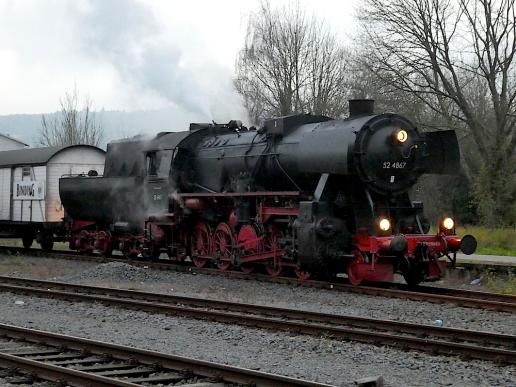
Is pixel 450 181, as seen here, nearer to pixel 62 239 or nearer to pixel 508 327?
pixel 62 239

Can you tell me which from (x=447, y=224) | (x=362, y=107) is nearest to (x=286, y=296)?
(x=447, y=224)

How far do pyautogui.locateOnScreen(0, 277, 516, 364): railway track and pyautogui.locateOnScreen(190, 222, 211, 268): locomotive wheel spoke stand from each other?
13.6 feet

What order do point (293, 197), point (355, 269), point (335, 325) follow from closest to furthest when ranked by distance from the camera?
point (335, 325)
point (355, 269)
point (293, 197)

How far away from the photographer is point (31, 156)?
23453 millimetres

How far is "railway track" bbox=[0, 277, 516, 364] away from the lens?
7883mm

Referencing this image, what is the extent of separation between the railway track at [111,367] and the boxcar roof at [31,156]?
1502cm

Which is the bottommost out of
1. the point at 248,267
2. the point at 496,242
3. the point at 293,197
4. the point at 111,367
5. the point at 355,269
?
the point at 111,367

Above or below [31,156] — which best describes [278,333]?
below

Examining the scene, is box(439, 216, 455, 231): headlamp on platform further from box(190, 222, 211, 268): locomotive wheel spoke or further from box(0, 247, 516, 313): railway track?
box(190, 222, 211, 268): locomotive wheel spoke

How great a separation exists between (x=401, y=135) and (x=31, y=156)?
14222 mm

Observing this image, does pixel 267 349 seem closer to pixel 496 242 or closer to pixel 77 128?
pixel 496 242

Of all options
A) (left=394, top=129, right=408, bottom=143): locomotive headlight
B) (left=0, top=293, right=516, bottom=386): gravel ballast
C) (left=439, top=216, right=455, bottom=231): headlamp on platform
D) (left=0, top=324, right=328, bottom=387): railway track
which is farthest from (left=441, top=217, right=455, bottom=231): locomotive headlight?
(left=0, top=324, right=328, bottom=387): railway track

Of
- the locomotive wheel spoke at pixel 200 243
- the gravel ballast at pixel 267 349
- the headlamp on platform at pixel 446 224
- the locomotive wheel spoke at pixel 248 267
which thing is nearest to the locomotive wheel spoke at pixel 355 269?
the headlamp on platform at pixel 446 224

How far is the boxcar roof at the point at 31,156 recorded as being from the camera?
74.6 feet
